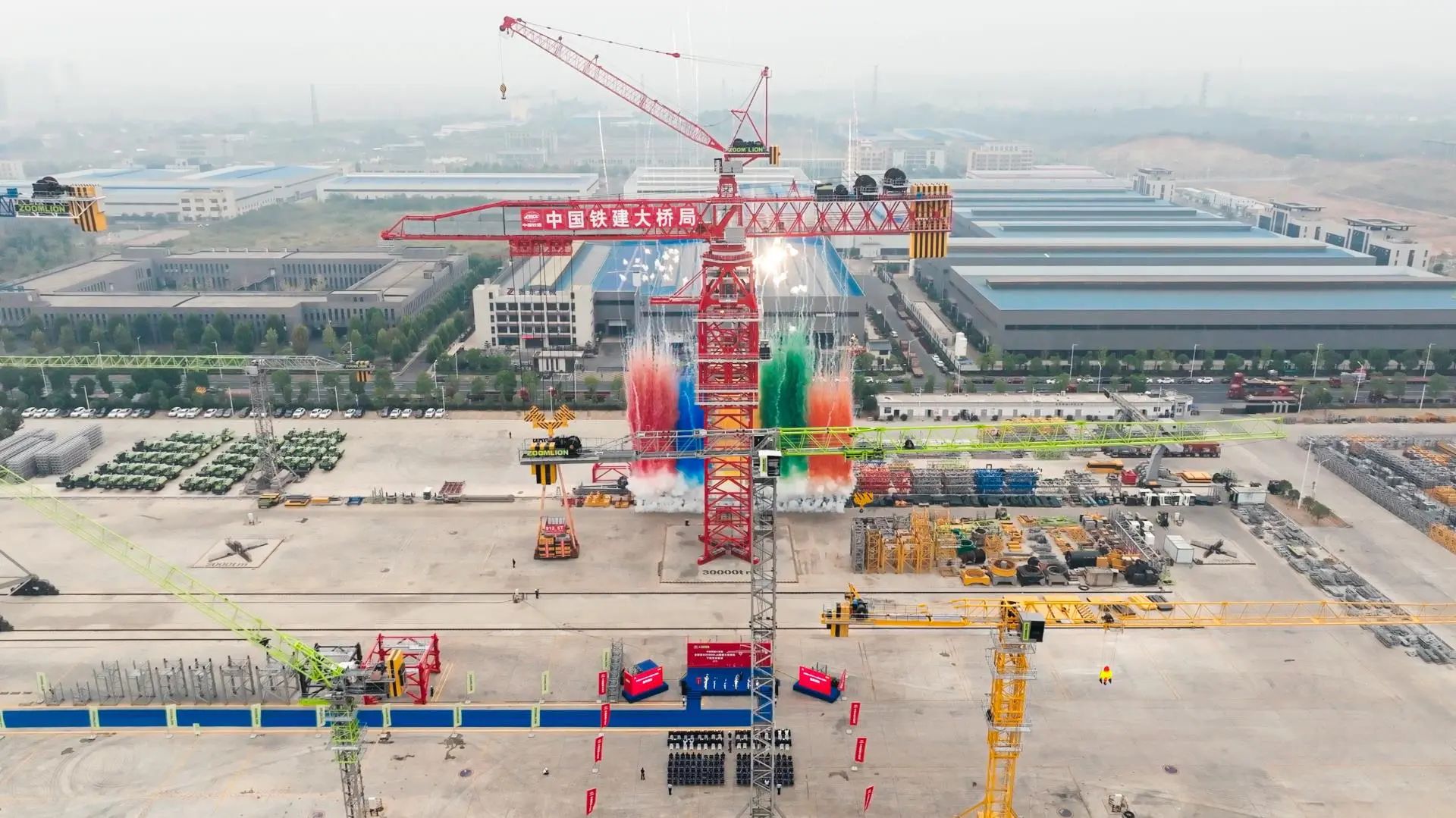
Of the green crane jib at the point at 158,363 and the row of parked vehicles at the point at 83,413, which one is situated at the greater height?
the green crane jib at the point at 158,363

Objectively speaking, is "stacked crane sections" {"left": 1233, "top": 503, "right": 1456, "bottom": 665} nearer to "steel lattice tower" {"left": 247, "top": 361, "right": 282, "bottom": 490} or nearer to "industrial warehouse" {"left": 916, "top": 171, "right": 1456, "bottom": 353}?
"industrial warehouse" {"left": 916, "top": 171, "right": 1456, "bottom": 353}

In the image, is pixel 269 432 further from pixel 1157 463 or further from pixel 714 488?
pixel 1157 463

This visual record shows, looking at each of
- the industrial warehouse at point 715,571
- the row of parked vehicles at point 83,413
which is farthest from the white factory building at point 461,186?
the row of parked vehicles at point 83,413

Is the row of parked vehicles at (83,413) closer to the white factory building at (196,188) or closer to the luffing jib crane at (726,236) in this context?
the luffing jib crane at (726,236)

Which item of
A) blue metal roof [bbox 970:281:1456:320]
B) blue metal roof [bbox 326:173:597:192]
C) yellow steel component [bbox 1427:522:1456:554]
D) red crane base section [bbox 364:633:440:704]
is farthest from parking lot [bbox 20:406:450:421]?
blue metal roof [bbox 326:173:597:192]

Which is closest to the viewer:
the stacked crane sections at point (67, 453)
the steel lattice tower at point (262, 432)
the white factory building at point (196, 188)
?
the steel lattice tower at point (262, 432)

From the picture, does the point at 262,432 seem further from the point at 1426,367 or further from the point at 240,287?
the point at 1426,367

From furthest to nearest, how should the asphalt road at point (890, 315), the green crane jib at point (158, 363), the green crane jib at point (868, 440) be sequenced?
1. the asphalt road at point (890, 315)
2. the green crane jib at point (158, 363)
3. the green crane jib at point (868, 440)

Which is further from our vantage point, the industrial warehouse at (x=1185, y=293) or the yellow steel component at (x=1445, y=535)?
the industrial warehouse at (x=1185, y=293)
